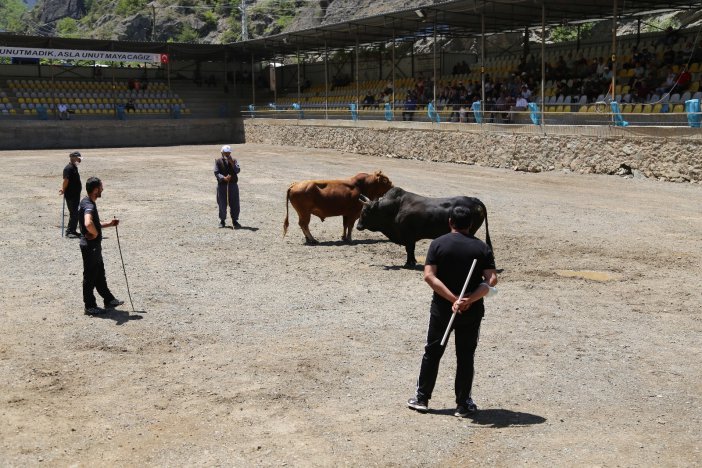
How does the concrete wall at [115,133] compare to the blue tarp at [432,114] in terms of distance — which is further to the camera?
the concrete wall at [115,133]

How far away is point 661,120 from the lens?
2159 centimetres

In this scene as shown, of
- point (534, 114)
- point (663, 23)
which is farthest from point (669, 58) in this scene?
point (663, 23)

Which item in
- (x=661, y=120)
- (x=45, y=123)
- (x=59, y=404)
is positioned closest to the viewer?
(x=59, y=404)

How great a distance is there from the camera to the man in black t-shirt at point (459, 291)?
19.7 feet

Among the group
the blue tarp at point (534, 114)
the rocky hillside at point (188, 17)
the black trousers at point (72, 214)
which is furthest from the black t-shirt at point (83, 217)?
the rocky hillside at point (188, 17)

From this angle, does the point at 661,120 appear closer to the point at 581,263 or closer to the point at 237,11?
the point at 581,263

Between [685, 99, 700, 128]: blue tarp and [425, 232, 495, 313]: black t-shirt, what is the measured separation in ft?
55.2

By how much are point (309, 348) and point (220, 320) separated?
159 cm

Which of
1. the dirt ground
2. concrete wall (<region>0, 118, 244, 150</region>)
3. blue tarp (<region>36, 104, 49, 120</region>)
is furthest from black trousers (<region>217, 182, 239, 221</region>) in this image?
blue tarp (<region>36, 104, 49, 120</region>)

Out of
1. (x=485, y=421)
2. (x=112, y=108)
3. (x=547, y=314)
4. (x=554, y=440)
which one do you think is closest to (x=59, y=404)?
(x=485, y=421)

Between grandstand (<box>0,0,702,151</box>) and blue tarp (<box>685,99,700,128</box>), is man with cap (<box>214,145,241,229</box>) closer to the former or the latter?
grandstand (<box>0,0,702,151</box>)

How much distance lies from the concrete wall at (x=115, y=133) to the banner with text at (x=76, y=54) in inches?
150

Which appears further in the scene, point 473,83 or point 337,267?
point 473,83

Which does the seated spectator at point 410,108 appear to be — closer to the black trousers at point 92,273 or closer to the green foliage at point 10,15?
the black trousers at point 92,273
